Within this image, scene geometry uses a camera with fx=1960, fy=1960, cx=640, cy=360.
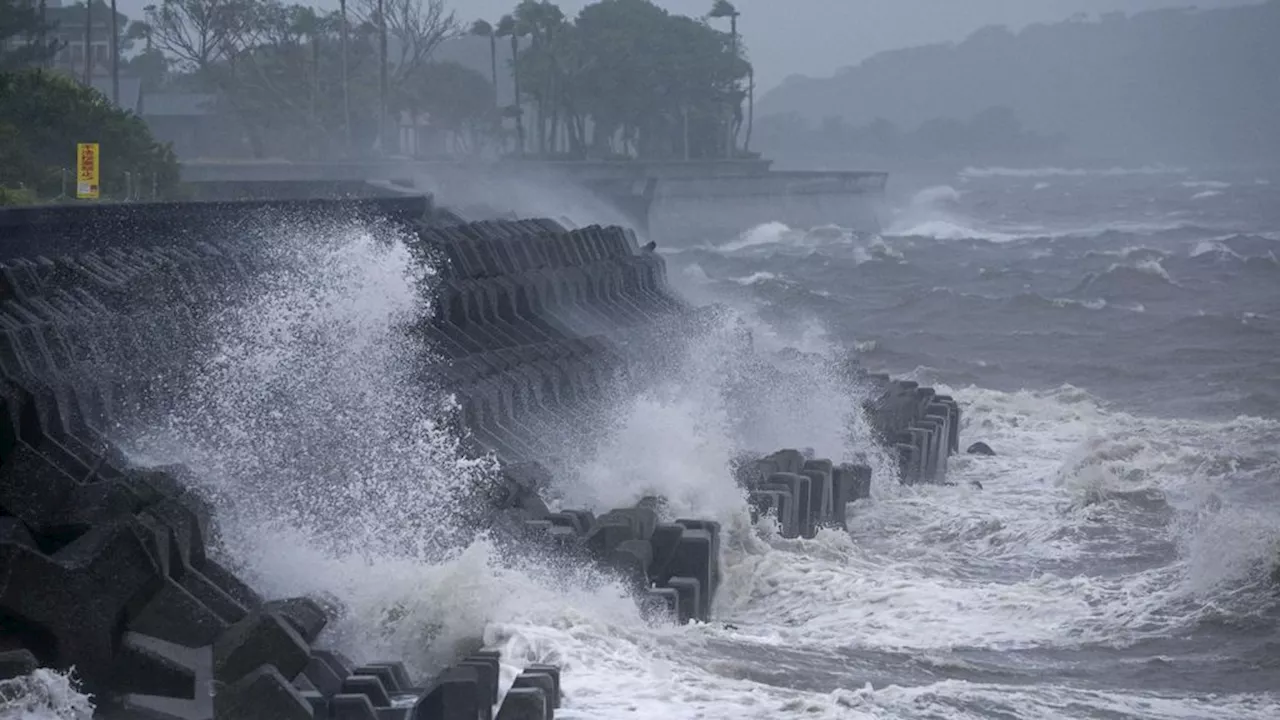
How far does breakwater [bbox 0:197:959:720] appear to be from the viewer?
825cm

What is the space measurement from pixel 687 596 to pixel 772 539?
8.45ft

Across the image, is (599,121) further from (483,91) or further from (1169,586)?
(1169,586)

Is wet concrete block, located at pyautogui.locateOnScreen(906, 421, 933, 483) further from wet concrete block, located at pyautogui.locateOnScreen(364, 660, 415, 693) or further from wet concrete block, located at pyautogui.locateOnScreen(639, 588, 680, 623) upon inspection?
wet concrete block, located at pyautogui.locateOnScreen(364, 660, 415, 693)

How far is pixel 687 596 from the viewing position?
10984mm

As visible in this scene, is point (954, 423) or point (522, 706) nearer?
point (522, 706)

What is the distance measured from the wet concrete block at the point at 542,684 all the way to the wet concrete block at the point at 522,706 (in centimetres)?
9

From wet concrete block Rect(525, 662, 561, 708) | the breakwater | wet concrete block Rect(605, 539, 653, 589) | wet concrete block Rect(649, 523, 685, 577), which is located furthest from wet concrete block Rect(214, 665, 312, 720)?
wet concrete block Rect(649, 523, 685, 577)

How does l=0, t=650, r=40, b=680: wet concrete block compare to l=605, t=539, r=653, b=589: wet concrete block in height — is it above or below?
above

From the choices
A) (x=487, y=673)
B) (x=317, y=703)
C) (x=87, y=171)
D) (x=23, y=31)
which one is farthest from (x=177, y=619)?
(x=23, y=31)

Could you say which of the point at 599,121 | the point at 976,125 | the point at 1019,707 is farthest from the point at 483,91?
the point at 976,125

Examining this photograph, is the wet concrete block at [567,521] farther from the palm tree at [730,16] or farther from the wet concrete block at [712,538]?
the palm tree at [730,16]

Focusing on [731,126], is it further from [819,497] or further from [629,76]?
[819,497]

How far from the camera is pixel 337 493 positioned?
11.8 m

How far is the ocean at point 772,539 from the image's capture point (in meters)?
9.56
